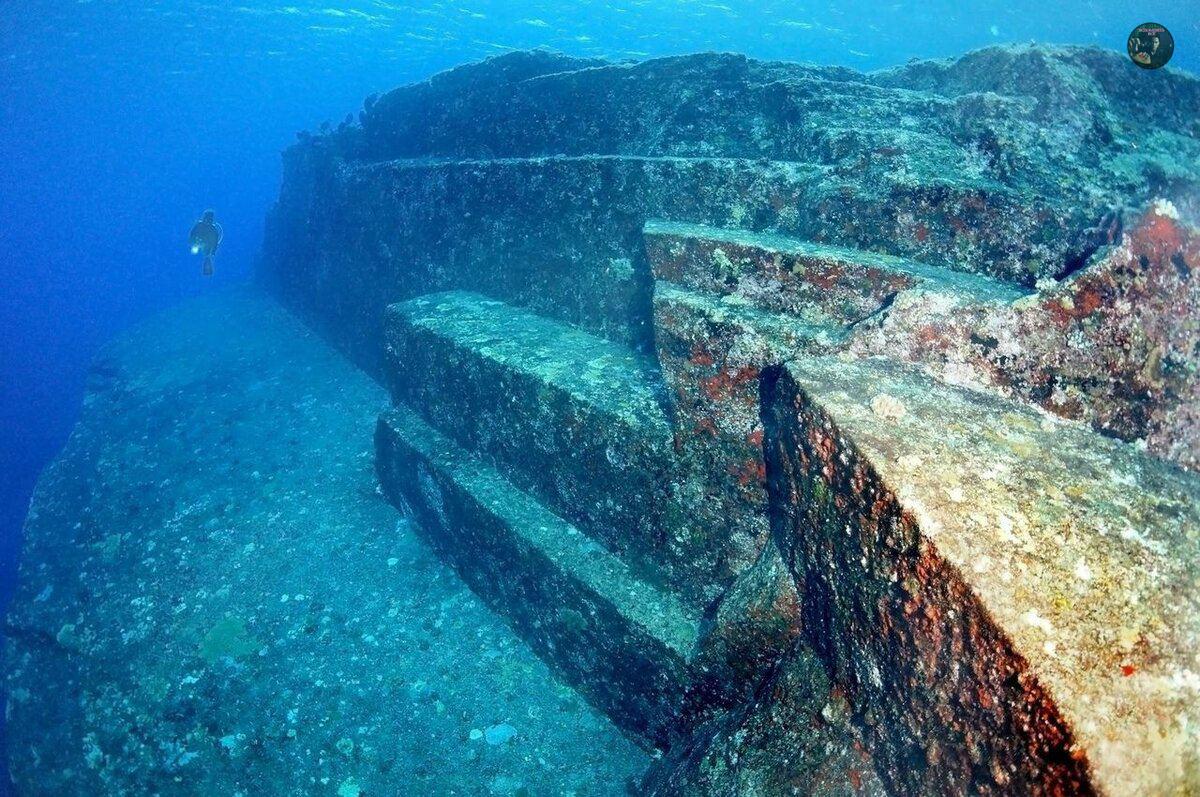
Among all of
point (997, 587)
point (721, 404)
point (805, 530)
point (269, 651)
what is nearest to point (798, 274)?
point (721, 404)

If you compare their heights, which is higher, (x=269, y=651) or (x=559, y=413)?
(x=559, y=413)

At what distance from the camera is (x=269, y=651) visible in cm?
488

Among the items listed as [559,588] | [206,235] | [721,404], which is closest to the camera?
[721,404]

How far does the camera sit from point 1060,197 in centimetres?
343

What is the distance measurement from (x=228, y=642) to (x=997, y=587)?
599cm

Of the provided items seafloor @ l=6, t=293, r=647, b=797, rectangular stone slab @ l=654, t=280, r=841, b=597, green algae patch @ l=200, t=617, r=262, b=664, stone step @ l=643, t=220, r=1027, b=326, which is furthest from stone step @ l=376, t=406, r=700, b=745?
stone step @ l=643, t=220, r=1027, b=326

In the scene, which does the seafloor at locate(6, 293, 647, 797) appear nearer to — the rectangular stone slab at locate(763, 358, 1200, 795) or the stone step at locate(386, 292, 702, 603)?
the stone step at locate(386, 292, 702, 603)

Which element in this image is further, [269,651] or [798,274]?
[269,651]

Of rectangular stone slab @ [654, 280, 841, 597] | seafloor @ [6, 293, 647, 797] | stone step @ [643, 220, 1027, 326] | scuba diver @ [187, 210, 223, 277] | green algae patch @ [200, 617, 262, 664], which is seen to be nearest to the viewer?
stone step @ [643, 220, 1027, 326]

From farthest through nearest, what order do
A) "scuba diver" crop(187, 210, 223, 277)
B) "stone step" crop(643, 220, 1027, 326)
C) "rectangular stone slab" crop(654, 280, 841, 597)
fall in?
"scuba diver" crop(187, 210, 223, 277) < "rectangular stone slab" crop(654, 280, 841, 597) < "stone step" crop(643, 220, 1027, 326)

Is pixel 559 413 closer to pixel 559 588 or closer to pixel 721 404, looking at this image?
pixel 559 588

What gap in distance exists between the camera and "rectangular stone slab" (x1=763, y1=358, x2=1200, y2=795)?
1.29 m

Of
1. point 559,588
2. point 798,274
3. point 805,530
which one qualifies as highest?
point 798,274

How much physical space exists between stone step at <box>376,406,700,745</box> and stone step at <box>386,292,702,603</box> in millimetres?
142
